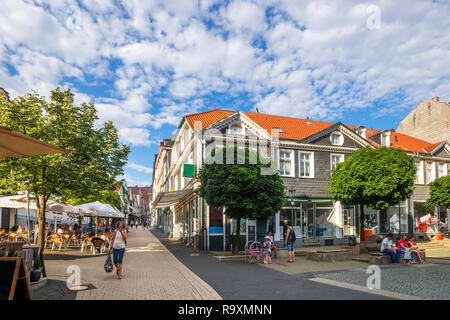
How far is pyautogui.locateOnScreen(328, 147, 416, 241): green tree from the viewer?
1762 centimetres

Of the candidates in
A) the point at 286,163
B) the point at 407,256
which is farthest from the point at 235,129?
the point at 407,256

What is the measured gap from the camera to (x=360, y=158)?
18984 mm

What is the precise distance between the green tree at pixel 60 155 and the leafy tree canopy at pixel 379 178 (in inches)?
490

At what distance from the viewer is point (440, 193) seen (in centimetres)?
2456

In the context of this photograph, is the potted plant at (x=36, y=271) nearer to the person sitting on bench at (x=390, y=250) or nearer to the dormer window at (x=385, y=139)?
the person sitting on bench at (x=390, y=250)

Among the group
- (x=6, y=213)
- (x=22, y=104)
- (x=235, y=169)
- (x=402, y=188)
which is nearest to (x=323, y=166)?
(x=402, y=188)

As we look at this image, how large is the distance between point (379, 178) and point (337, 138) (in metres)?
7.76

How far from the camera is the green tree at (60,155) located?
568 inches

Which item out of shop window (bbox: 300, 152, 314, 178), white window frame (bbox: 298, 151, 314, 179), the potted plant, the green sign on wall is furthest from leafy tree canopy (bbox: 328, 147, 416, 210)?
the potted plant

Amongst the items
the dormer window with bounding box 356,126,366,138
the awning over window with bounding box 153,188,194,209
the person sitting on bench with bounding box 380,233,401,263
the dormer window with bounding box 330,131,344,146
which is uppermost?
the dormer window with bounding box 356,126,366,138

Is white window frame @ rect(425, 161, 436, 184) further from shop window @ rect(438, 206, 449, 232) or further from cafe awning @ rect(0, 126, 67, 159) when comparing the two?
cafe awning @ rect(0, 126, 67, 159)

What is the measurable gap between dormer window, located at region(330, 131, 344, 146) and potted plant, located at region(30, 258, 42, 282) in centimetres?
2065

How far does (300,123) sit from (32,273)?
23.4 m

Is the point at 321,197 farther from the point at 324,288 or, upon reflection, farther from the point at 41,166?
the point at 41,166
